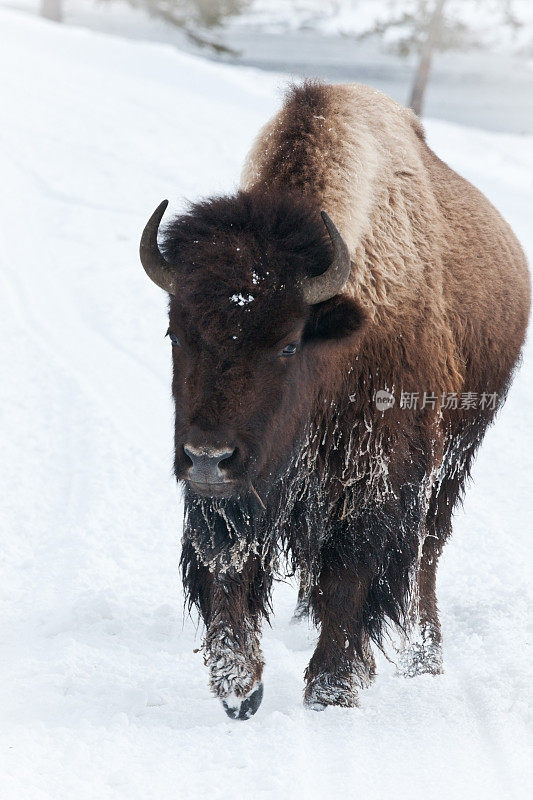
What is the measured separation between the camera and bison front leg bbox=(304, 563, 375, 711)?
399cm

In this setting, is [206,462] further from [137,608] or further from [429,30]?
[429,30]

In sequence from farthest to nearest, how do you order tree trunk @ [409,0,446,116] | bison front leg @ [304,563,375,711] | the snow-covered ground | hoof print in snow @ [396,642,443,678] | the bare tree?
the bare tree, tree trunk @ [409,0,446,116], hoof print in snow @ [396,642,443,678], bison front leg @ [304,563,375,711], the snow-covered ground

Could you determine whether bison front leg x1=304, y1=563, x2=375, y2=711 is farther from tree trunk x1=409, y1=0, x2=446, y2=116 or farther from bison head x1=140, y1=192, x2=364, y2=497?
tree trunk x1=409, y1=0, x2=446, y2=116

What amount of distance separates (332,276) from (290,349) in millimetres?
312

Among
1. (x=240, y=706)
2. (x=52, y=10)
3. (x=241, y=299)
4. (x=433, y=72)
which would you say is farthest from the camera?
(x=433, y=72)

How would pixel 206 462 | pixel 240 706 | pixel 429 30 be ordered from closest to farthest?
1. pixel 206 462
2. pixel 240 706
3. pixel 429 30

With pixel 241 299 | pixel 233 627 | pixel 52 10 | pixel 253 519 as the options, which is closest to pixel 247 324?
pixel 241 299

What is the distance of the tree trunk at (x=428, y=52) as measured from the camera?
20109 mm

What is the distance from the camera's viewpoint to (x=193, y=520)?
3889 mm

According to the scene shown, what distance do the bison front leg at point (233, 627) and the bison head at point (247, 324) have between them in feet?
2.00

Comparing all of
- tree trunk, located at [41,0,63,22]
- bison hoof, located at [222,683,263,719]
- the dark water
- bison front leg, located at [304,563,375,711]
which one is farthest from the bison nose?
tree trunk, located at [41,0,63,22]

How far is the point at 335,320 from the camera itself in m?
3.50

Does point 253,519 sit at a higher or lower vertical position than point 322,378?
lower

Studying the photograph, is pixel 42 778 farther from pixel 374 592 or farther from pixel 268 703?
pixel 374 592
